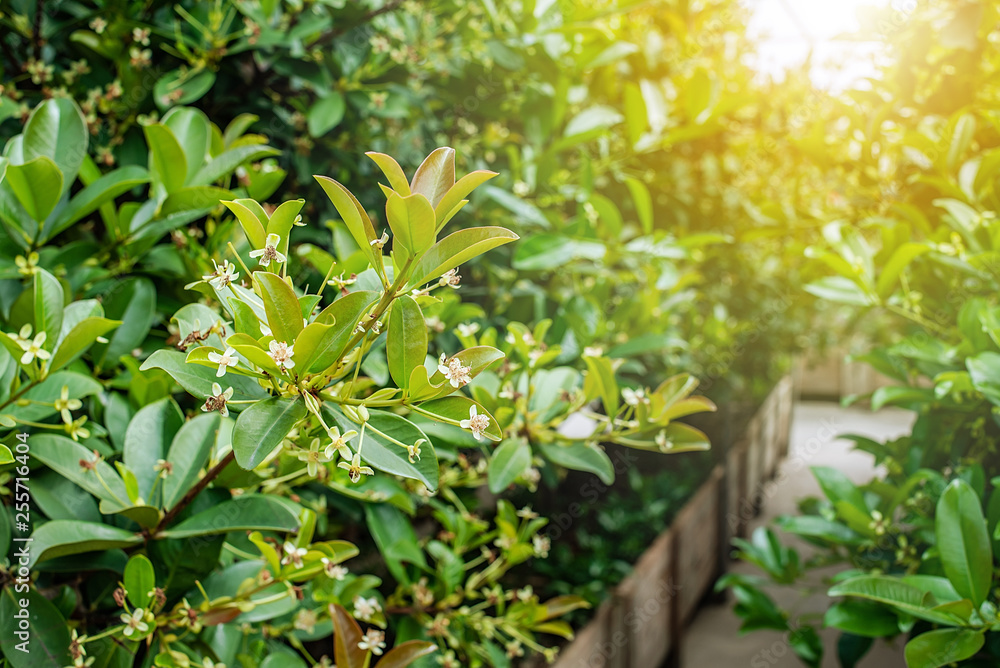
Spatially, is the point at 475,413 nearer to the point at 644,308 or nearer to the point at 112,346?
the point at 112,346

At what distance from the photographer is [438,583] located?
92 cm

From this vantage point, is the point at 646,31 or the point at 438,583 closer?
the point at 438,583

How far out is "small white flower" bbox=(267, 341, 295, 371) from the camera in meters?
0.40

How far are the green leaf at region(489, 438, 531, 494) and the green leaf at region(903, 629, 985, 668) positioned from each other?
42cm

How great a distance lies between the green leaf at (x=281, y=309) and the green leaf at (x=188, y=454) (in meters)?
0.26

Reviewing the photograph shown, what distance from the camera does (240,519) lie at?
561mm

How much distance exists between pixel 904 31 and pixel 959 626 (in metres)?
0.90

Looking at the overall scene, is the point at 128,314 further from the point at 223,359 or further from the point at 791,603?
the point at 791,603

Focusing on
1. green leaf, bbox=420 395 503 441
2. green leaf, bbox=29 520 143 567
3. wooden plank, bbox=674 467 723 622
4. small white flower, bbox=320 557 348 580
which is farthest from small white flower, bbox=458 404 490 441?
wooden plank, bbox=674 467 723 622

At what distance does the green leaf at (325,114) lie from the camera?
0.88m

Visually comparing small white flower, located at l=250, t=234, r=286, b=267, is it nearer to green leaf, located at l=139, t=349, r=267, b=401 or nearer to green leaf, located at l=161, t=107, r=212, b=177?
green leaf, located at l=139, t=349, r=267, b=401

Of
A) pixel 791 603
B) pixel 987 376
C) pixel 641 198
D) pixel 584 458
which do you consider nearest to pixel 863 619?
pixel 987 376

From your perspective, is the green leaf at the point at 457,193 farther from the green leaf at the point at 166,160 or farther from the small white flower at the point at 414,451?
the green leaf at the point at 166,160

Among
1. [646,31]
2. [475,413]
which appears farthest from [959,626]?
[646,31]
